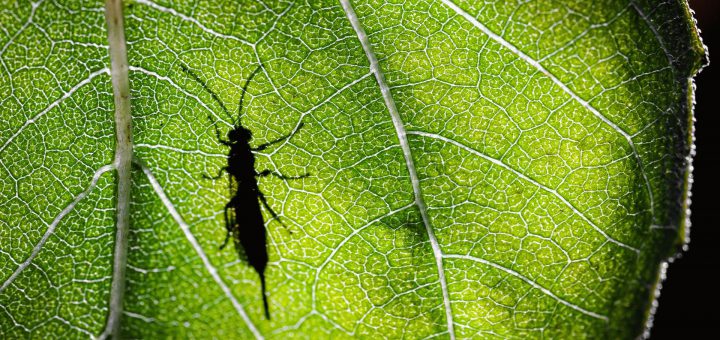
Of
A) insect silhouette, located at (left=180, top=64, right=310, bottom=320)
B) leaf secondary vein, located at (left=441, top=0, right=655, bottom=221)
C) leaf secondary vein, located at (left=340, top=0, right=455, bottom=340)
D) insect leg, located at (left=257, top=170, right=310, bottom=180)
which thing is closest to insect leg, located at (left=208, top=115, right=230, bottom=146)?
insect silhouette, located at (left=180, top=64, right=310, bottom=320)

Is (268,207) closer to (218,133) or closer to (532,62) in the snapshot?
(218,133)

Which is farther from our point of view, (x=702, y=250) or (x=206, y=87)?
(x=702, y=250)

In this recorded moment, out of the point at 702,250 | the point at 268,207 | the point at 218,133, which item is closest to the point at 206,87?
the point at 218,133

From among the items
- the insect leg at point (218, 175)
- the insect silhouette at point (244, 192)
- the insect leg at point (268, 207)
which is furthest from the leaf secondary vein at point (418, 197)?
the insect leg at point (218, 175)

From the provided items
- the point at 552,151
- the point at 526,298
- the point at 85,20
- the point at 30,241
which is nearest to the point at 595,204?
the point at 552,151

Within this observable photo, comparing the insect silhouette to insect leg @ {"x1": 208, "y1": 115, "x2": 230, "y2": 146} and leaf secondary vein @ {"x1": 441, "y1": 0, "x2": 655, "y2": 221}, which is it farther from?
leaf secondary vein @ {"x1": 441, "y1": 0, "x2": 655, "y2": 221}

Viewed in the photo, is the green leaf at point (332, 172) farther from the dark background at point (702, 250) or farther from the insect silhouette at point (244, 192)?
the dark background at point (702, 250)

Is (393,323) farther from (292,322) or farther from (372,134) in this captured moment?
(372,134)

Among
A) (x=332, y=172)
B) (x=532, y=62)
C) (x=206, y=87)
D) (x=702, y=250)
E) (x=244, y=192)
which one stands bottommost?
(x=244, y=192)
